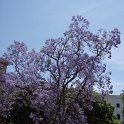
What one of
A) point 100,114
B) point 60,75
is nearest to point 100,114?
point 100,114

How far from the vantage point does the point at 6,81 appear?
79.5 feet

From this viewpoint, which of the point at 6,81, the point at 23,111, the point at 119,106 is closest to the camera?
the point at 6,81

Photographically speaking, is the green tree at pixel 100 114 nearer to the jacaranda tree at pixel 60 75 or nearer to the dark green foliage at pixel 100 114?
the dark green foliage at pixel 100 114

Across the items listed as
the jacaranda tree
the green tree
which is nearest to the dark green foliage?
the green tree

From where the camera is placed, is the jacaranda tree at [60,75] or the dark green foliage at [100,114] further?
the dark green foliage at [100,114]

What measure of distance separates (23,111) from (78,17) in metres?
19.6

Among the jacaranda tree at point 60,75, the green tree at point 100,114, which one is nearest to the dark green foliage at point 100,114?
the green tree at point 100,114

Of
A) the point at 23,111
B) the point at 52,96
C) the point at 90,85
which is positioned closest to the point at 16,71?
the point at 52,96

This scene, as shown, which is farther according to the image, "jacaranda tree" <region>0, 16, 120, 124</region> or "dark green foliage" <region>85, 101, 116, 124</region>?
"dark green foliage" <region>85, 101, 116, 124</region>

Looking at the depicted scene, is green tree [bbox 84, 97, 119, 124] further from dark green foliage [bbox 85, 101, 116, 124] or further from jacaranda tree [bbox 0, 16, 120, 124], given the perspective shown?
jacaranda tree [bbox 0, 16, 120, 124]

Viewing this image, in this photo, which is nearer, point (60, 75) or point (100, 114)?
point (60, 75)

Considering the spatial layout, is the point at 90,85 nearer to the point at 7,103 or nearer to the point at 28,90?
the point at 28,90

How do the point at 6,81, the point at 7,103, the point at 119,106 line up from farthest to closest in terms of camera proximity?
the point at 119,106 → the point at 7,103 → the point at 6,81

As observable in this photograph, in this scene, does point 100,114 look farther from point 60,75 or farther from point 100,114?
point 60,75
